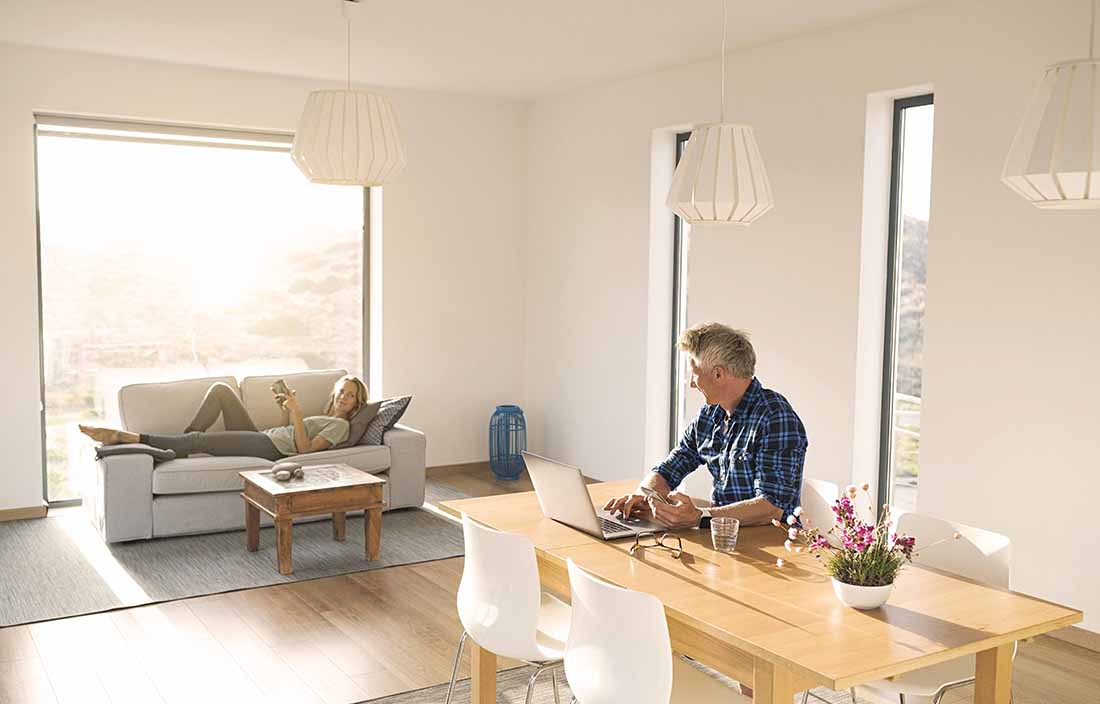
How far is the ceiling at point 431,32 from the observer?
509cm

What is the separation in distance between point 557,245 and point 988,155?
3719 mm

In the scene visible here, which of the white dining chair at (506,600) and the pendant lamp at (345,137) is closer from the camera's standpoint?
the white dining chair at (506,600)

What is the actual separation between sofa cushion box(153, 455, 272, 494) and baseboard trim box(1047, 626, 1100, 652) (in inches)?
167

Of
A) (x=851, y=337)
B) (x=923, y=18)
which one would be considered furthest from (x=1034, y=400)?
(x=923, y=18)

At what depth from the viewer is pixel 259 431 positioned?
661cm

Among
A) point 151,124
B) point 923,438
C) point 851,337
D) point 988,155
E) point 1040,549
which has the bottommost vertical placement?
point 1040,549

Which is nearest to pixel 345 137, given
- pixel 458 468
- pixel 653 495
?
pixel 653 495

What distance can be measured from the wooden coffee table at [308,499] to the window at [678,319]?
7.47 feet

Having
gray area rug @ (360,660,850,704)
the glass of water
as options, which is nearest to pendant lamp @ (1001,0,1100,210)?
the glass of water

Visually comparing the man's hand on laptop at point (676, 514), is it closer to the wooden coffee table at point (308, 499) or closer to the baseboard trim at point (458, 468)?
the wooden coffee table at point (308, 499)

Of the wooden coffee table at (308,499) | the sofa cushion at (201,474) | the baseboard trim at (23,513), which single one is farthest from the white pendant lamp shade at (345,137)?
the baseboard trim at (23,513)

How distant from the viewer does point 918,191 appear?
5.29 meters

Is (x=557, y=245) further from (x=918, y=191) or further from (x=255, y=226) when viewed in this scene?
(x=918, y=191)

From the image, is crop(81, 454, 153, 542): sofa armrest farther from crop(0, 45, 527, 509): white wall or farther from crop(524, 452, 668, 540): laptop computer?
crop(524, 452, 668, 540): laptop computer
